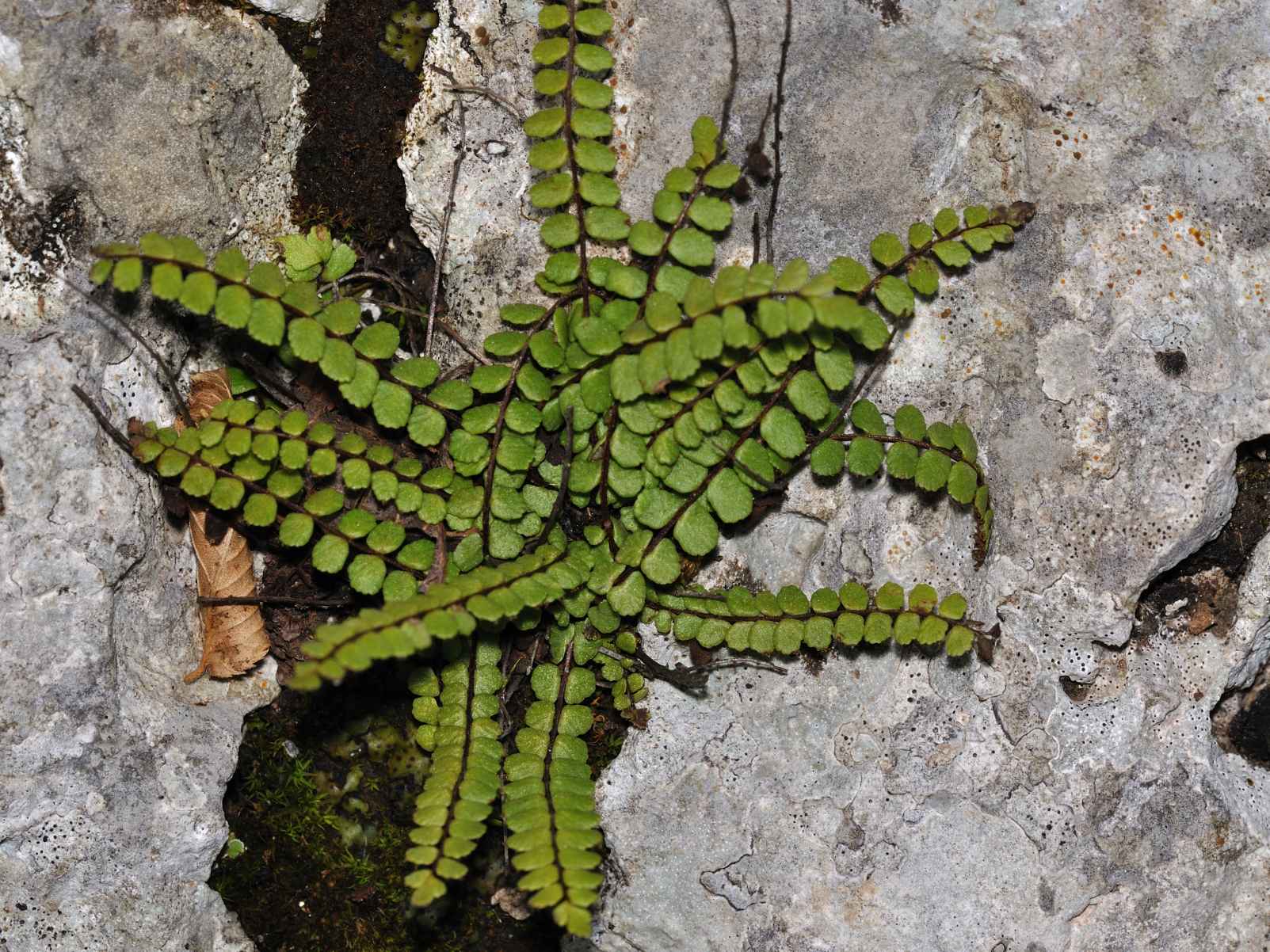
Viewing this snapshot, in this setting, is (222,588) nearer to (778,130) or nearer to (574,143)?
(574,143)

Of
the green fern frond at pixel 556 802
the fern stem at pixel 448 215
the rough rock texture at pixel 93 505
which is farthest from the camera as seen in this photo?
the fern stem at pixel 448 215

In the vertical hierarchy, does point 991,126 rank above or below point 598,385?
above

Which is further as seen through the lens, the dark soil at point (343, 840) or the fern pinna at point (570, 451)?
the dark soil at point (343, 840)

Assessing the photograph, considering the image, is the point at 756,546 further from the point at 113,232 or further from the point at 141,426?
the point at 113,232

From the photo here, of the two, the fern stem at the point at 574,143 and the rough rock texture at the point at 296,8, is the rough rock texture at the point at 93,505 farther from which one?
the fern stem at the point at 574,143

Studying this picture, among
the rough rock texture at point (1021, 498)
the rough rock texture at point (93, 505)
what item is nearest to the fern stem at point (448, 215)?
the rough rock texture at point (1021, 498)

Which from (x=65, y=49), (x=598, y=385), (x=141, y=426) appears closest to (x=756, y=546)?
(x=598, y=385)

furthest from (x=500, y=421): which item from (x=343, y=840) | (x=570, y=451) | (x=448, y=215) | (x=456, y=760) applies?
(x=343, y=840)

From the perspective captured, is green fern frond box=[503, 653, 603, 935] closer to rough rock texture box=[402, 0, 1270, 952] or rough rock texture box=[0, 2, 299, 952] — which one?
rough rock texture box=[402, 0, 1270, 952]
